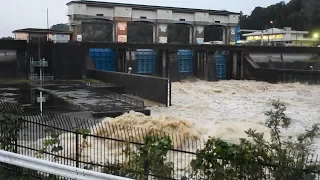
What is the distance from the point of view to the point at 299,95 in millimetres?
32062

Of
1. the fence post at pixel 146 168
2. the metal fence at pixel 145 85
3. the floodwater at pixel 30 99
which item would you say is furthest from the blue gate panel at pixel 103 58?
the fence post at pixel 146 168

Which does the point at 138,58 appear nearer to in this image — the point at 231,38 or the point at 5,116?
the point at 231,38

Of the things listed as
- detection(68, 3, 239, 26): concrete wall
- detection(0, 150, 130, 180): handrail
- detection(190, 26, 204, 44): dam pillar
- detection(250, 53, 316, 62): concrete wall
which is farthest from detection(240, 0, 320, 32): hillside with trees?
detection(0, 150, 130, 180): handrail

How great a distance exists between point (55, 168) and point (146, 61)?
41340 mm

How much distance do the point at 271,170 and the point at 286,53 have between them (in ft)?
174

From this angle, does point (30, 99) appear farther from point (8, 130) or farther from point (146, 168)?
point (146, 168)

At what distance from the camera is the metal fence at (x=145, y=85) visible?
967 inches

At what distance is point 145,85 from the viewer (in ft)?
88.3

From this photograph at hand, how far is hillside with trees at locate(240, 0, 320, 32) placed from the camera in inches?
4098

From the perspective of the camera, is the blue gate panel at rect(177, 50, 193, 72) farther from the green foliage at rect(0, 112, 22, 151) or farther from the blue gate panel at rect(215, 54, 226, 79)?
the green foliage at rect(0, 112, 22, 151)

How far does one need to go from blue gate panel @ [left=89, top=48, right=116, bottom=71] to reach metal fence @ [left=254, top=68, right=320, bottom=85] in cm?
1728

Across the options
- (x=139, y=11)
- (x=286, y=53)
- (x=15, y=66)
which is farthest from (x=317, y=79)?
(x=139, y=11)

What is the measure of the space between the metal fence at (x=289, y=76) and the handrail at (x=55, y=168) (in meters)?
35.7

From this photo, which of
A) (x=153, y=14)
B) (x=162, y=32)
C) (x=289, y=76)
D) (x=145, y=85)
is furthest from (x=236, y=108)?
(x=153, y=14)
